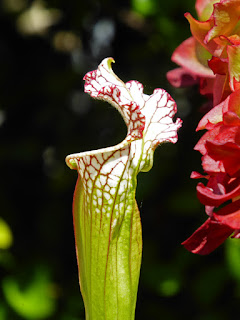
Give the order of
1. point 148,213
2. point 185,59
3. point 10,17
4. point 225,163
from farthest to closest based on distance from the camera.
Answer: point 10,17
point 148,213
point 185,59
point 225,163

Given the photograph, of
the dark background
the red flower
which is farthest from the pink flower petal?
the dark background

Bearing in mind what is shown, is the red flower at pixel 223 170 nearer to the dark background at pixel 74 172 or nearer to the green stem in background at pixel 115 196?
the green stem in background at pixel 115 196

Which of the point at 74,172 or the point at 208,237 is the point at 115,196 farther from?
the point at 74,172

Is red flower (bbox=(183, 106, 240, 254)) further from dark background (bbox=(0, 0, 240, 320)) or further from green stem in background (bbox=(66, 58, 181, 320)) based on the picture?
dark background (bbox=(0, 0, 240, 320))

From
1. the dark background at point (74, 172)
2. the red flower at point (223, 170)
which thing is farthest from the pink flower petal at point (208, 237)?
the dark background at point (74, 172)

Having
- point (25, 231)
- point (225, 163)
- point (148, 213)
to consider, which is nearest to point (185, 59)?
point (225, 163)

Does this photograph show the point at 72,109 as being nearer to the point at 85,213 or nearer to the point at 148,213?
the point at 148,213
